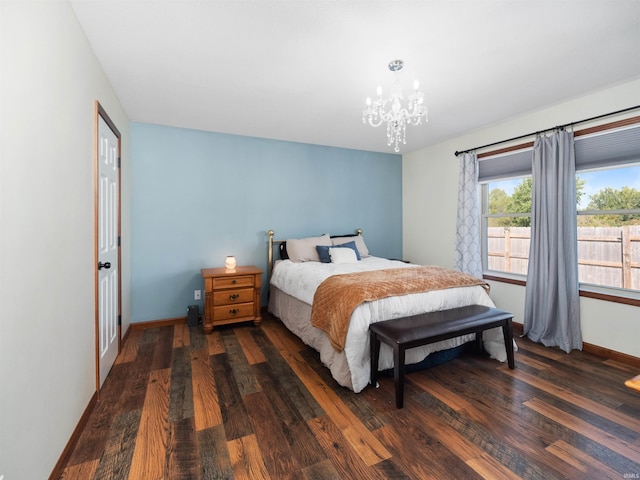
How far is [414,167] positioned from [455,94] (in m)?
2.11

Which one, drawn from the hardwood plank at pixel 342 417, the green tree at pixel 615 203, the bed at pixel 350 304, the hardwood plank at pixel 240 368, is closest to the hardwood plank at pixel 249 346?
the hardwood plank at pixel 240 368

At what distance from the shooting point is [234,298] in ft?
11.4

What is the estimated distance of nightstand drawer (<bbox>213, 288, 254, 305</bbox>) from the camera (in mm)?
3375

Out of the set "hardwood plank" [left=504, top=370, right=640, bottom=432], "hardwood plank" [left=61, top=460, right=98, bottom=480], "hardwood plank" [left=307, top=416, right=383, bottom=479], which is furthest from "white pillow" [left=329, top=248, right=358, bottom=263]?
"hardwood plank" [left=61, top=460, right=98, bottom=480]

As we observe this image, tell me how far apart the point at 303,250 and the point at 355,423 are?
2323mm

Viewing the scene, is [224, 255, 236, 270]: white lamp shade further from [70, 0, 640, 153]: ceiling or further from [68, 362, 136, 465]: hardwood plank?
[70, 0, 640, 153]: ceiling

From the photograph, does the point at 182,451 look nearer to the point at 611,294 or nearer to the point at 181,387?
the point at 181,387

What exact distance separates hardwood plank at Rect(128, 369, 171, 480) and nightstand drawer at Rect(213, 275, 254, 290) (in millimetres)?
1227

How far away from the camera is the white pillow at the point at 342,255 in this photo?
3.75m

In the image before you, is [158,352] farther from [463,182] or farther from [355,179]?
[463,182]

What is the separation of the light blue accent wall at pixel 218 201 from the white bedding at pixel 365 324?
1.15 m

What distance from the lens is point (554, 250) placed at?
2.95m

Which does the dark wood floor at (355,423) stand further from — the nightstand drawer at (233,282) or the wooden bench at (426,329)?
the nightstand drawer at (233,282)

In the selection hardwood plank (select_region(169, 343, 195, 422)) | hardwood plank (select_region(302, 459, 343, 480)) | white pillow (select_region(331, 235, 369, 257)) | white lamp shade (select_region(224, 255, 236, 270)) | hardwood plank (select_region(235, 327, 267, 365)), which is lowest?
hardwood plank (select_region(302, 459, 343, 480))
